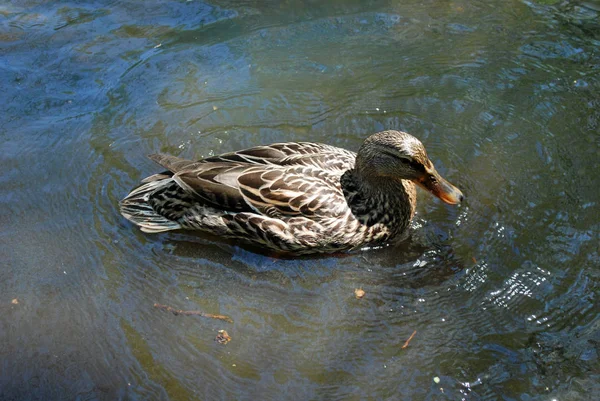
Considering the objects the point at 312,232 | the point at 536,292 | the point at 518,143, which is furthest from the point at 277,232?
the point at 518,143

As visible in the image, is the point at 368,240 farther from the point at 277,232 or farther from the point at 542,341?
the point at 542,341

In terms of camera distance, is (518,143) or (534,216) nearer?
(534,216)

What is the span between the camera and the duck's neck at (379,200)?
18.0 feet

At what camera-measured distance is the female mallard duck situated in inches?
209

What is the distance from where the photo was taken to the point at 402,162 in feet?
17.5

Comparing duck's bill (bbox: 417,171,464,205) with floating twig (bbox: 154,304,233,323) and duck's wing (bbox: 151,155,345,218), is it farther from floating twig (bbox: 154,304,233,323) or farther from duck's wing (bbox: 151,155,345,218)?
floating twig (bbox: 154,304,233,323)

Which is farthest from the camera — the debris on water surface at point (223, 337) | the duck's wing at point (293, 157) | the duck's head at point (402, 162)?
the duck's wing at point (293, 157)

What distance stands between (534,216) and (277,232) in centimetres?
246

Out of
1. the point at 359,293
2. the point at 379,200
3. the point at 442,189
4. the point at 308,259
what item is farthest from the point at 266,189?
the point at 442,189

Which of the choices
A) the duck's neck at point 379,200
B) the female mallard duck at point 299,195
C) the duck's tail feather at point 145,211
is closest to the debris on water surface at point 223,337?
the female mallard duck at point 299,195

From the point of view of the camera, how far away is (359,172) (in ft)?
18.3

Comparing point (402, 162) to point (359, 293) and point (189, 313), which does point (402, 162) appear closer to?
point (359, 293)

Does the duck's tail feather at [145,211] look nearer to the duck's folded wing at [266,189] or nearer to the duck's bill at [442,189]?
the duck's folded wing at [266,189]

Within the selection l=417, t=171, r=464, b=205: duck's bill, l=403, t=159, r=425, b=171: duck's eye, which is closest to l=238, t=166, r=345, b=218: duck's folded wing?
l=403, t=159, r=425, b=171: duck's eye
